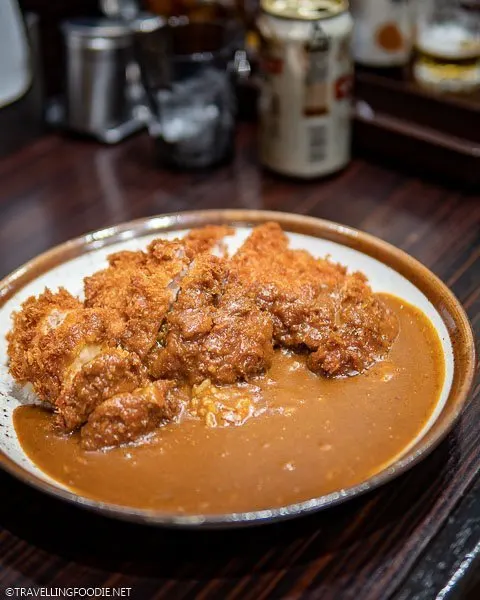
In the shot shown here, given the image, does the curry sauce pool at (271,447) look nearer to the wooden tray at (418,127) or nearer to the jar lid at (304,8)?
the wooden tray at (418,127)

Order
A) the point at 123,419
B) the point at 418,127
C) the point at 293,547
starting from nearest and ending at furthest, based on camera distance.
→ 1. the point at 293,547
2. the point at 123,419
3. the point at 418,127

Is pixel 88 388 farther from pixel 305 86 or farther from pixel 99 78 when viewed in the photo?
pixel 99 78

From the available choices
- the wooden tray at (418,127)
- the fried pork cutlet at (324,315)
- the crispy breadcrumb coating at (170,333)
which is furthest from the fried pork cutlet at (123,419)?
the wooden tray at (418,127)

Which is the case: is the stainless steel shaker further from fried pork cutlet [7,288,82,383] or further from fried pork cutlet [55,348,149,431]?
fried pork cutlet [55,348,149,431]

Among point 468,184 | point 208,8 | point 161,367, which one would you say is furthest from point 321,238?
point 208,8

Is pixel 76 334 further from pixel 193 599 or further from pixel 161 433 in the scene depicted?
pixel 193 599

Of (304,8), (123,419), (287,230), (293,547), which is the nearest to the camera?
(293,547)

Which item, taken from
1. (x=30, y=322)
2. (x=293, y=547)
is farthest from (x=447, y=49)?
(x=293, y=547)
